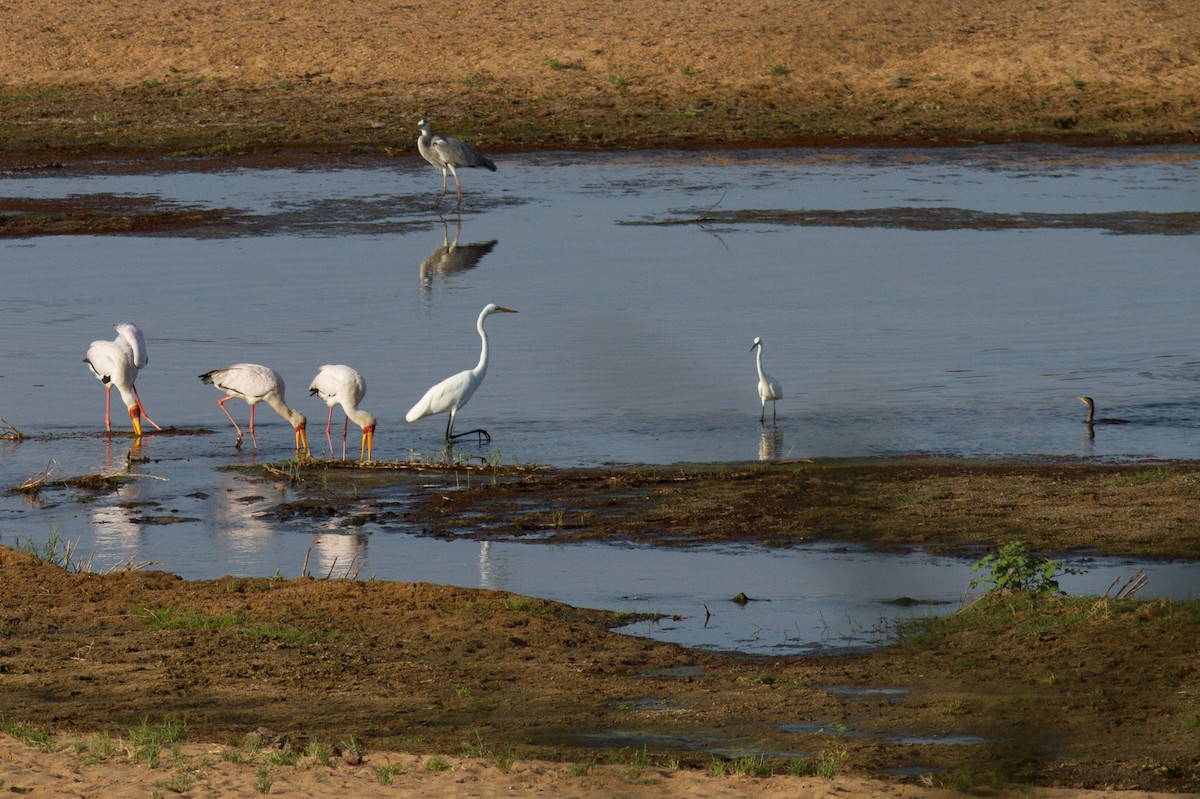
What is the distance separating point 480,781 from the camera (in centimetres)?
578

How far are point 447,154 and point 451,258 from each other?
4685 mm

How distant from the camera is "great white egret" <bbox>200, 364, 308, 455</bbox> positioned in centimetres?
1202

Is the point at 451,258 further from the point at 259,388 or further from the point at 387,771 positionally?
the point at 387,771

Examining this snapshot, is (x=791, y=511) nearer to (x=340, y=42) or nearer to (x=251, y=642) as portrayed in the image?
(x=251, y=642)

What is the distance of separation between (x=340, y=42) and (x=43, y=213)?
10.4 metres

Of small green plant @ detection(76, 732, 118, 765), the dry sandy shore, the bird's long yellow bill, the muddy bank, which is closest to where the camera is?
small green plant @ detection(76, 732, 118, 765)

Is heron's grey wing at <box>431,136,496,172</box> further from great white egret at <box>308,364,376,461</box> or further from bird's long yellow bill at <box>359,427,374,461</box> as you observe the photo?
bird's long yellow bill at <box>359,427,374,461</box>

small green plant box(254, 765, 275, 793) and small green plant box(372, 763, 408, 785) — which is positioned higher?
small green plant box(372, 763, 408, 785)

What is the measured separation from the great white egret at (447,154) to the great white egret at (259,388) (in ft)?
37.4

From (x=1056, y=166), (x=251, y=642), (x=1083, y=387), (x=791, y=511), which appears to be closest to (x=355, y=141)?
(x=1056, y=166)

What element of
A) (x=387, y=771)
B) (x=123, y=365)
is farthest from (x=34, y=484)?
(x=387, y=771)

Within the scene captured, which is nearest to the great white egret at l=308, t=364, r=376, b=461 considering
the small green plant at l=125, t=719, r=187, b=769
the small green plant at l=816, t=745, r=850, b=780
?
the small green plant at l=125, t=719, r=187, b=769

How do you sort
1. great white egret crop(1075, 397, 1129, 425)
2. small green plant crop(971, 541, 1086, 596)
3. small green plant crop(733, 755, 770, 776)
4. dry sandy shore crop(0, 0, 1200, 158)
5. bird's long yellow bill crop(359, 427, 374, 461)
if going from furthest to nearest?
dry sandy shore crop(0, 0, 1200, 158)
great white egret crop(1075, 397, 1129, 425)
bird's long yellow bill crop(359, 427, 374, 461)
small green plant crop(971, 541, 1086, 596)
small green plant crop(733, 755, 770, 776)

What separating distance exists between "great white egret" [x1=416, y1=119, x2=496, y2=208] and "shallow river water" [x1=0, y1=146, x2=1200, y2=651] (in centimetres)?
52
